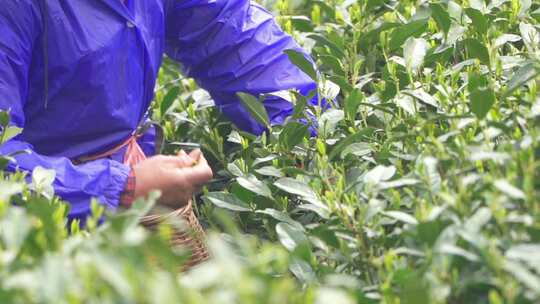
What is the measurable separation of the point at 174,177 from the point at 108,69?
0.35 m

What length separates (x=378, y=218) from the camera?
1.64 meters

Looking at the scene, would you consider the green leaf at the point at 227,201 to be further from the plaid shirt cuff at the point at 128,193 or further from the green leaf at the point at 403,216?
the green leaf at the point at 403,216

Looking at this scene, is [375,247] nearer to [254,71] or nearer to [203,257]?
[203,257]

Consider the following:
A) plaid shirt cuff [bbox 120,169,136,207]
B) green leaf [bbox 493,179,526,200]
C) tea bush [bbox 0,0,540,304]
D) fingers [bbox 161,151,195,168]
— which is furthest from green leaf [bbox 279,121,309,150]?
green leaf [bbox 493,179,526,200]

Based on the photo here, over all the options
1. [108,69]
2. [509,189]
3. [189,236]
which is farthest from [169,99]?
[509,189]

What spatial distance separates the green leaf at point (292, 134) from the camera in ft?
6.73

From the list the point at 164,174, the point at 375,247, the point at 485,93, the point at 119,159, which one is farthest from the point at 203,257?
the point at 485,93

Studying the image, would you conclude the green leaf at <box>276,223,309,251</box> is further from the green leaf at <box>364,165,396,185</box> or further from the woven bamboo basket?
the woven bamboo basket

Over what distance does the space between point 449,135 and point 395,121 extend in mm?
377

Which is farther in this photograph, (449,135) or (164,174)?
(164,174)

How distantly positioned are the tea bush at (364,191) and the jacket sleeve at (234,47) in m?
0.07

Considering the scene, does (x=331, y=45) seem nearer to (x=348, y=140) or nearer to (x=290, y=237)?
(x=348, y=140)

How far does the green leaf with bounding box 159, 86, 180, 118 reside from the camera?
8.10 ft

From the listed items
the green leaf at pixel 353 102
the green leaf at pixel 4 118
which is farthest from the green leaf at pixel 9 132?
the green leaf at pixel 353 102
